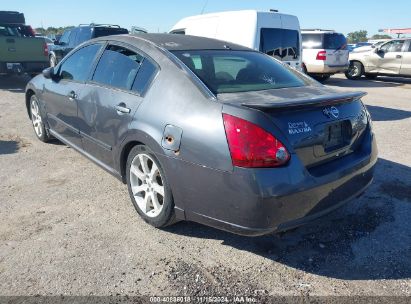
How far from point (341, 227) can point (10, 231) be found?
2861 mm

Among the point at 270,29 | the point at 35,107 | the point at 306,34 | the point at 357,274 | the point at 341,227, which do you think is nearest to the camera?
the point at 357,274

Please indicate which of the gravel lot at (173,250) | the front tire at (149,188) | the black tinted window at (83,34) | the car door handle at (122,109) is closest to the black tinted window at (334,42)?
the black tinted window at (83,34)

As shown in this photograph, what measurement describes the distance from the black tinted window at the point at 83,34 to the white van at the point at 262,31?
5209mm

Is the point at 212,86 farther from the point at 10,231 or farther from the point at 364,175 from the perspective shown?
the point at 10,231

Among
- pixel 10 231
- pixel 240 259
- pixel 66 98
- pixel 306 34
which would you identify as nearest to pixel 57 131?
pixel 66 98

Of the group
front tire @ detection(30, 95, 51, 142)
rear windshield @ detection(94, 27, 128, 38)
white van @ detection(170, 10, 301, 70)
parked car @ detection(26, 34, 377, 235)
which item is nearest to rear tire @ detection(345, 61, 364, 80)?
white van @ detection(170, 10, 301, 70)

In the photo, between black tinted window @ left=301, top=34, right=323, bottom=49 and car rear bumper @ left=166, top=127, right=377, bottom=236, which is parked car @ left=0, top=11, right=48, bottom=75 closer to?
black tinted window @ left=301, top=34, right=323, bottom=49

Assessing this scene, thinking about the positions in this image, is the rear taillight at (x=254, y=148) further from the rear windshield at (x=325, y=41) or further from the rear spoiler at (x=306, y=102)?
the rear windshield at (x=325, y=41)

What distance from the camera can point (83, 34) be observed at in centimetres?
1267

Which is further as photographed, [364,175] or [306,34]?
[306,34]

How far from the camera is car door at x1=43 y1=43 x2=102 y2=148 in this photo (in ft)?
13.6

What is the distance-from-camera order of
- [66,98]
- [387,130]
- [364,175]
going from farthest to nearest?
[387,130] → [66,98] → [364,175]

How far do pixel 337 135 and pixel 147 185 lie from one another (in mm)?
1609

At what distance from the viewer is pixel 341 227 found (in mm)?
3320
